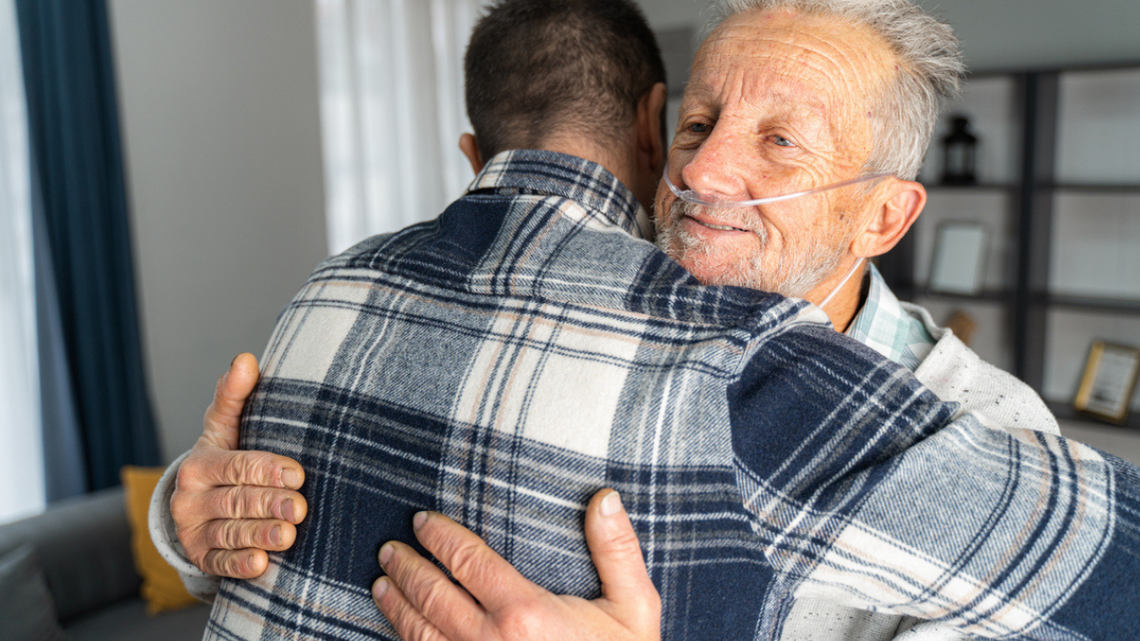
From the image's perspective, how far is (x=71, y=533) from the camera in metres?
2.96

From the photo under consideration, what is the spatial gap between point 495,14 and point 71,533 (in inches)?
106

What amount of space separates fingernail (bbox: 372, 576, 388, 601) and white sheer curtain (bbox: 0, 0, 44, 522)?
3.04m

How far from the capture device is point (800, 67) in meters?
1.03

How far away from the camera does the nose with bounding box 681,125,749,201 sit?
1047 millimetres

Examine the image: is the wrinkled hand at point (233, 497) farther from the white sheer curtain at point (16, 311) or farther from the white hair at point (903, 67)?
the white sheer curtain at point (16, 311)

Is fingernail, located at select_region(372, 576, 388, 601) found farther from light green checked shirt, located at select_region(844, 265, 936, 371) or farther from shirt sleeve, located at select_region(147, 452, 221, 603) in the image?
light green checked shirt, located at select_region(844, 265, 936, 371)

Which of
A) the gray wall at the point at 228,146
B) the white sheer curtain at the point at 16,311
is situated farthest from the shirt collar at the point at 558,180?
the white sheer curtain at the point at 16,311

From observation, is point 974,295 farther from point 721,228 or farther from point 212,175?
point 212,175

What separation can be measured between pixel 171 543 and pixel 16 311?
2.65m

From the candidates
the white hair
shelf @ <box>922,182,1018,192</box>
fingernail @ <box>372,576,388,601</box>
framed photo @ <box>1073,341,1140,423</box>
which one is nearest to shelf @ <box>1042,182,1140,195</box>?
shelf @ <box>922,182,1018,192</box>

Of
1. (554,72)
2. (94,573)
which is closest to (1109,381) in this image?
(554,72)

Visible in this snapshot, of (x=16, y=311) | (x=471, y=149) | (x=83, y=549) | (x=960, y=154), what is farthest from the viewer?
(x=960, y=154)

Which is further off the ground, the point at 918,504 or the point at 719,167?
the point at 719,167

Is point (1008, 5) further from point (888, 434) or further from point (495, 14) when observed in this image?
point (888, 434)
